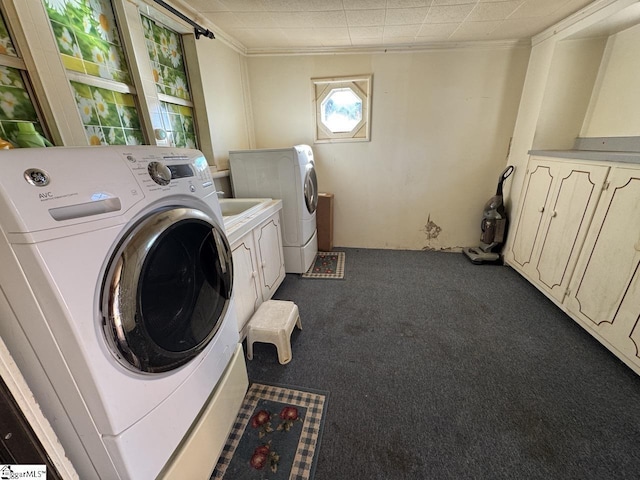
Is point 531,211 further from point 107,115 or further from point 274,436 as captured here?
point 107,115

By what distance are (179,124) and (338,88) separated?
1660 mm

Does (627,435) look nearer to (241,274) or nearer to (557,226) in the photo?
(557,226)

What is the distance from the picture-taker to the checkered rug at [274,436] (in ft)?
3.45

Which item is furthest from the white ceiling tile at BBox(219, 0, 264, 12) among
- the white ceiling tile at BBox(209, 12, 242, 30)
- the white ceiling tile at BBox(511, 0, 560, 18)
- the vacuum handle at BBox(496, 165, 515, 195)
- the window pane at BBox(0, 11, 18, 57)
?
the vacuum handle at BBox(496, 165, 515, 195)

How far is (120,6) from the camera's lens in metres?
1.38

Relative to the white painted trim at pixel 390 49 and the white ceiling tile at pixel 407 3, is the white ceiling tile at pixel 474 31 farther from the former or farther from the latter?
the white ceiling tile at pixel 407 3

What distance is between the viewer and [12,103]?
103cm

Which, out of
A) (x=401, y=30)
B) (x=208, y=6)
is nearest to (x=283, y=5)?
(x=208, y=6)

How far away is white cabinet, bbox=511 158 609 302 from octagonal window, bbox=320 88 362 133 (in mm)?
1752

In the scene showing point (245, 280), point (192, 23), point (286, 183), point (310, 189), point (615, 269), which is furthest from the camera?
point (310, 189)

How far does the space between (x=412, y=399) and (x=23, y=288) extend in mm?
1539

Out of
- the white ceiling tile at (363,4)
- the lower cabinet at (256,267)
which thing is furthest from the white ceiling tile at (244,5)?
the lower cabinet at (256,267)

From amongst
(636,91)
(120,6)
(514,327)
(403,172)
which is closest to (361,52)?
(403,172)

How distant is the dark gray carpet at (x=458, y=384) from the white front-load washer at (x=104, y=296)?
2.52 feet
